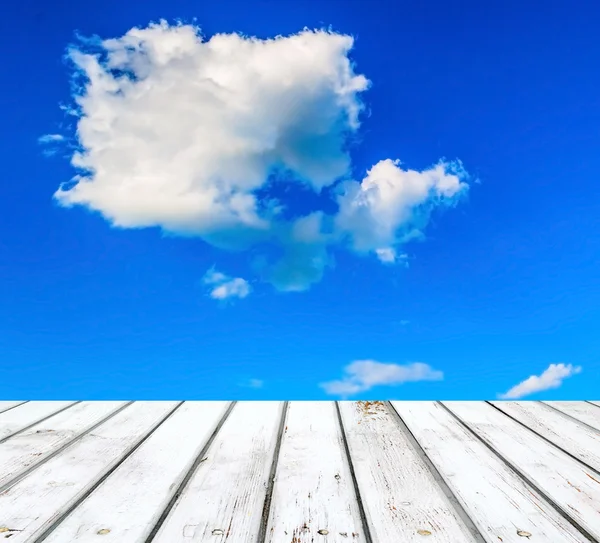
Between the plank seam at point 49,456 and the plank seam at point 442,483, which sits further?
the plank seam at point 49,456

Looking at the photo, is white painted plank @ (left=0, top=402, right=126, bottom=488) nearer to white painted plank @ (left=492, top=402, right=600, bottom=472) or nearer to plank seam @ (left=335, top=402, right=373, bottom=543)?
plank seam @ (left=335, top=402, right=373, bottom=543)

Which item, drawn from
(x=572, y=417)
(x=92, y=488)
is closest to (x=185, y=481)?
(x=92, y=488)

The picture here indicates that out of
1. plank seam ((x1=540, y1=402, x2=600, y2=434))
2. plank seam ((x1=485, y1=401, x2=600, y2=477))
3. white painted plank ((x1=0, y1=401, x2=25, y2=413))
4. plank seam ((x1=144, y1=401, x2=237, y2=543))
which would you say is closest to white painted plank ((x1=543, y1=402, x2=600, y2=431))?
plank seam ((x1=540, y1=402, x2=600, y2=434))

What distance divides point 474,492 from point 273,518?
1.56 feet

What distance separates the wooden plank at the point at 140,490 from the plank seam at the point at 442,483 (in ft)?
2.01

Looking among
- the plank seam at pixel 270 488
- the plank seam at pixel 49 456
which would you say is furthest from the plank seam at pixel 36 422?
the plank seam at pixel 270 488

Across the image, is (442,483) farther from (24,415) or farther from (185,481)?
(24,415)

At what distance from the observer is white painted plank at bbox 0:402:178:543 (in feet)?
3.56

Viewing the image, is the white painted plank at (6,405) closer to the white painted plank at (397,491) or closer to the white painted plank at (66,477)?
the white painted plank at (66,477)

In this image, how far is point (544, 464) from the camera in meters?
1.44

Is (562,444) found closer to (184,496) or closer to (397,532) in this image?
(397,532)

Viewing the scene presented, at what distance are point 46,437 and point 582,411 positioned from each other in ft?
6.36

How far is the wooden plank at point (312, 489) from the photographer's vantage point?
1010 mm

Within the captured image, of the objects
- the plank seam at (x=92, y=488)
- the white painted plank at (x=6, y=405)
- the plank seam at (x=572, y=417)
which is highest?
the plank seam at (x=572, y=417)
